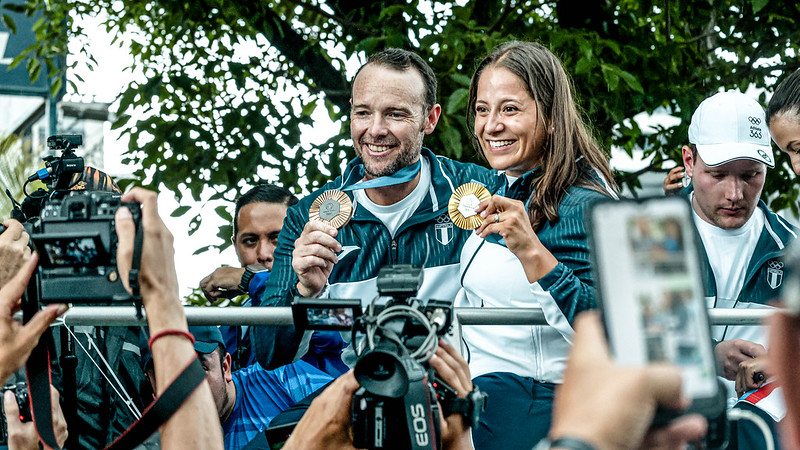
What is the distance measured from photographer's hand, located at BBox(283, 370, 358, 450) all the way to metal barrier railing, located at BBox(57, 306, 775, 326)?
0.56 metres

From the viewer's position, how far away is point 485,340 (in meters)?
2.90

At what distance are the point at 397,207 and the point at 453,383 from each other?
1.63m

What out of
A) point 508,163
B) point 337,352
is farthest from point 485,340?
point 337,352

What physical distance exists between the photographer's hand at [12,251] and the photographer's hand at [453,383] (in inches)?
52.5

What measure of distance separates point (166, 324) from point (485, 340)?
1134 mm

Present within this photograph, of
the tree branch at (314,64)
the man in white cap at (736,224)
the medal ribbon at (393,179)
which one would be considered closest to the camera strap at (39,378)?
the medal ribbon at (393,179)

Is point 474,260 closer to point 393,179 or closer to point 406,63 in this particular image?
point 393,179

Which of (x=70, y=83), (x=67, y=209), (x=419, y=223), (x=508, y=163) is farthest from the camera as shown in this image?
(x=70, y=83)

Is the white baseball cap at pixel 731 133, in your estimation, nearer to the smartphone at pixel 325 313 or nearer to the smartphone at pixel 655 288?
the smartphone at pixel 325 313

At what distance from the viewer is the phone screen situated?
99 cm

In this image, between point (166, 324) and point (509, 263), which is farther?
point (509, 263)

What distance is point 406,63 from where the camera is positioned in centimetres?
388

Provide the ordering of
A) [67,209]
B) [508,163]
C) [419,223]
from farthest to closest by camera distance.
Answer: [419,223] < [508,163] < [67,209]

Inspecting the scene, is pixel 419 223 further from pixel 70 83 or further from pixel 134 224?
pixel 70 83
